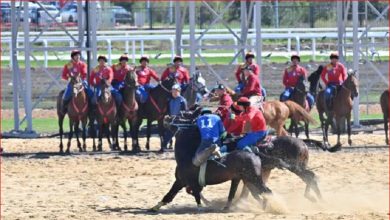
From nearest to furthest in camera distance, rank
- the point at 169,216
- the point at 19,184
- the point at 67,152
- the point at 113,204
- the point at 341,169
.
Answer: the point at 169,216
the point at 113,204
the point at 19,184
the point at 341,169
the point at 67,152

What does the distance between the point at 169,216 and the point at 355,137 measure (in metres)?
13.4

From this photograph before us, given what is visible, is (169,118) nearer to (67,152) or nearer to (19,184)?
(19,184)

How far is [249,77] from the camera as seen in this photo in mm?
23297

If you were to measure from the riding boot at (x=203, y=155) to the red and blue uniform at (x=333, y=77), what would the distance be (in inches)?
464

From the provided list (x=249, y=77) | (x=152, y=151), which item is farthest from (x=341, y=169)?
(x=152, y=151)

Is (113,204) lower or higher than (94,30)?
lower

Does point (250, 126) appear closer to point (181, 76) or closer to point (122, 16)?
point (181, 76)

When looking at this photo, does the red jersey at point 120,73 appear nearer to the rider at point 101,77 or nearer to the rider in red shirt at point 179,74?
the rider at point 101,77

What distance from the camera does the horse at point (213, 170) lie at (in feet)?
52.9

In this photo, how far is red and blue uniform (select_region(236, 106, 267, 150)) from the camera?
53.9 feet

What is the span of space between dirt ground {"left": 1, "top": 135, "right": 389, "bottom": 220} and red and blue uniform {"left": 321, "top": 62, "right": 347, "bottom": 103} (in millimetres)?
2462

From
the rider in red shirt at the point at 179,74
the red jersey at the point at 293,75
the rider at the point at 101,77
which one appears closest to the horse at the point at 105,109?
the rider at the point at 101,77

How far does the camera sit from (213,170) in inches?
644

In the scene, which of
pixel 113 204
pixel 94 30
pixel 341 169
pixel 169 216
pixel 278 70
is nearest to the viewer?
pixel 169 216
